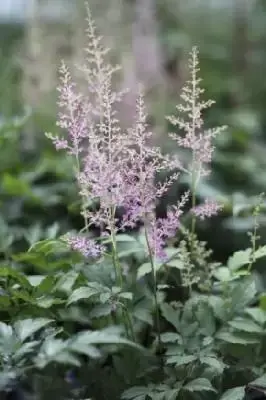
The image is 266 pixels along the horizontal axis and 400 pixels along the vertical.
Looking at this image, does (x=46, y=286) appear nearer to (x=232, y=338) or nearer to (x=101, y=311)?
(x=101, y=311)

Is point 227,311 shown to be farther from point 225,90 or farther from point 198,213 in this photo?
point 225,90

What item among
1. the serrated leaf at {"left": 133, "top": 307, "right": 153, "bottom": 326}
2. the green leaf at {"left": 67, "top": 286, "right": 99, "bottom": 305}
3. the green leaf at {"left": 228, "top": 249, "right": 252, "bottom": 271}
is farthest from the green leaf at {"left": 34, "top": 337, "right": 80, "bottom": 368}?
the green leaf at {"left": 228, "top": 249, "right": 252, "bottom": 271}

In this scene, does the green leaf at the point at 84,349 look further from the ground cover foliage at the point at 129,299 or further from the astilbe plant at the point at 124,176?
the astilbe plant at the point at 124,176

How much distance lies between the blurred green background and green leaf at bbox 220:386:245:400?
40cm

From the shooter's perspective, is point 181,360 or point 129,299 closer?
point 181,360

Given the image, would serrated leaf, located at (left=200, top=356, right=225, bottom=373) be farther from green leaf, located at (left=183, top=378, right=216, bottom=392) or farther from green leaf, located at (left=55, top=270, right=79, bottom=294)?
green leaf, located at (left=55, top=270, right=79, bottom=294)

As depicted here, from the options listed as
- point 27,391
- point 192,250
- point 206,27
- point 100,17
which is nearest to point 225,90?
point 206,27

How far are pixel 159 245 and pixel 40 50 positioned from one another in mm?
1469

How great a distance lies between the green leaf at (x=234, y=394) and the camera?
82cm

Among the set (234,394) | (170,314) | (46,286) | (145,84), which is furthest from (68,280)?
(145,84)

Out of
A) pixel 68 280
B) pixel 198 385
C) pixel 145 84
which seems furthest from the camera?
pixel 145 84

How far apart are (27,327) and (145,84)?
4.98 ft

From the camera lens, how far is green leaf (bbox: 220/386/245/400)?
2.68 feet

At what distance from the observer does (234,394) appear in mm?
826
